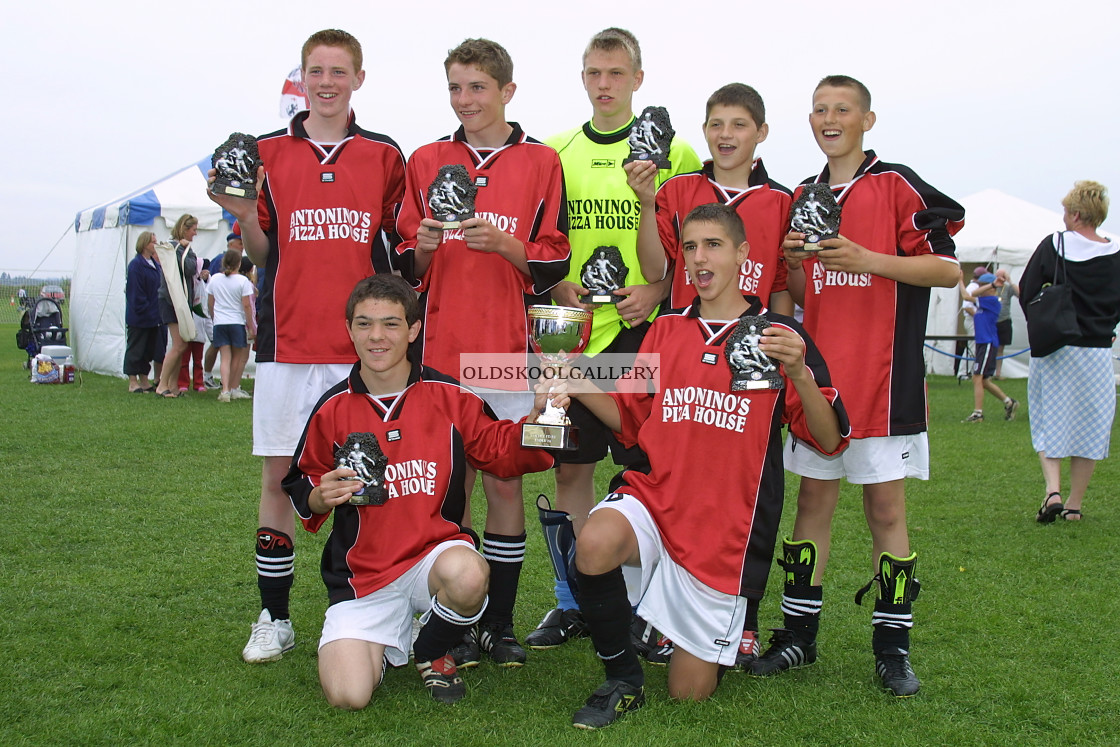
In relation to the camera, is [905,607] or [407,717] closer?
[407,717]

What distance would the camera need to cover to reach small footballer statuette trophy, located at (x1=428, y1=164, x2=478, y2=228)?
11.7 ft

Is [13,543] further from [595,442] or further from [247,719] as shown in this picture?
[595,442]

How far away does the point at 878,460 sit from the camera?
3658 mm

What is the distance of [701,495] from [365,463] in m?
1.26

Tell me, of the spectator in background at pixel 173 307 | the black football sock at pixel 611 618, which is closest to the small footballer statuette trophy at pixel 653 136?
the black football sock at pixel 611 618

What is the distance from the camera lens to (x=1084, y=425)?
6.56 m

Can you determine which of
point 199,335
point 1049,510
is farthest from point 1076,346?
point 199,335

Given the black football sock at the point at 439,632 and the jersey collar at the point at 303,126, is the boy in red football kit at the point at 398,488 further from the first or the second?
the jersey collar at the point at 303,126

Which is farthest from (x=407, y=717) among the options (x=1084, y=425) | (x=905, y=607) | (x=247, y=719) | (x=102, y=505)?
(x=1084, y=425)

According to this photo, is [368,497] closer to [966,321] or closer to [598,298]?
[598,298]

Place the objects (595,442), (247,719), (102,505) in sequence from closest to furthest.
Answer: (247,719), (595,442), (102,505)

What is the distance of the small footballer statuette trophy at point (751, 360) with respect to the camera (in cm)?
314

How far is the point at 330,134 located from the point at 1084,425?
5.58 metres

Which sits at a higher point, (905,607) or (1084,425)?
(1084,425)
